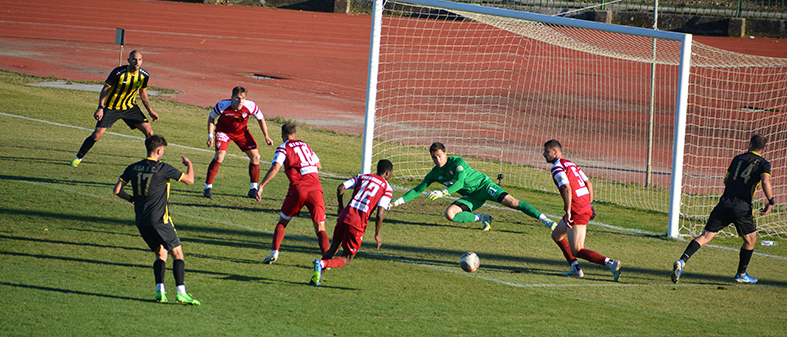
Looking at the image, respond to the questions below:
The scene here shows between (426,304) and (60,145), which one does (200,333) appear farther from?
(60,145)

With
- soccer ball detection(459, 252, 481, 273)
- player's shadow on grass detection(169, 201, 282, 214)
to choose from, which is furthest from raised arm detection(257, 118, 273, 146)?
soccer ball detection(459, 252, 481, 273)

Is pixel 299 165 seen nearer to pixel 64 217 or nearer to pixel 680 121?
pixel 64 217

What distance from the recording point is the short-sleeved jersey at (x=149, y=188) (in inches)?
236

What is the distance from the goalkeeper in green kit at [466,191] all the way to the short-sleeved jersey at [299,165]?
1.94 metres

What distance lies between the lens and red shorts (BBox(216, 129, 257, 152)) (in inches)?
424

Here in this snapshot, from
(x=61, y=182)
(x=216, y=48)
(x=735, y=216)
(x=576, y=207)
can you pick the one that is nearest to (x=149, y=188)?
(x=576, y=207)

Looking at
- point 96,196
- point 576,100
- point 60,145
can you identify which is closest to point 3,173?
point 96,196

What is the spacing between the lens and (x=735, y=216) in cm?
812

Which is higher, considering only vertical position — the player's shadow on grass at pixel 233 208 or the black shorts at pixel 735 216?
the black shorts at pixel 735 216

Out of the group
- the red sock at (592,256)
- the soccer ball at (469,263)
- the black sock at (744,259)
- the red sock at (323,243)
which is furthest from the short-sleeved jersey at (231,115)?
the black sock at (744,259)

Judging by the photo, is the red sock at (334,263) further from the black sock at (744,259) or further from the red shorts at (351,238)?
the black sock at (744,259)

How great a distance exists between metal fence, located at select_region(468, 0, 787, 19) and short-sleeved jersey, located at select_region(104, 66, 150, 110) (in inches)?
946

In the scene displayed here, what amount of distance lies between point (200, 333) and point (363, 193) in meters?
2.52

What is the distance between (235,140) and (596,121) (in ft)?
48.6
